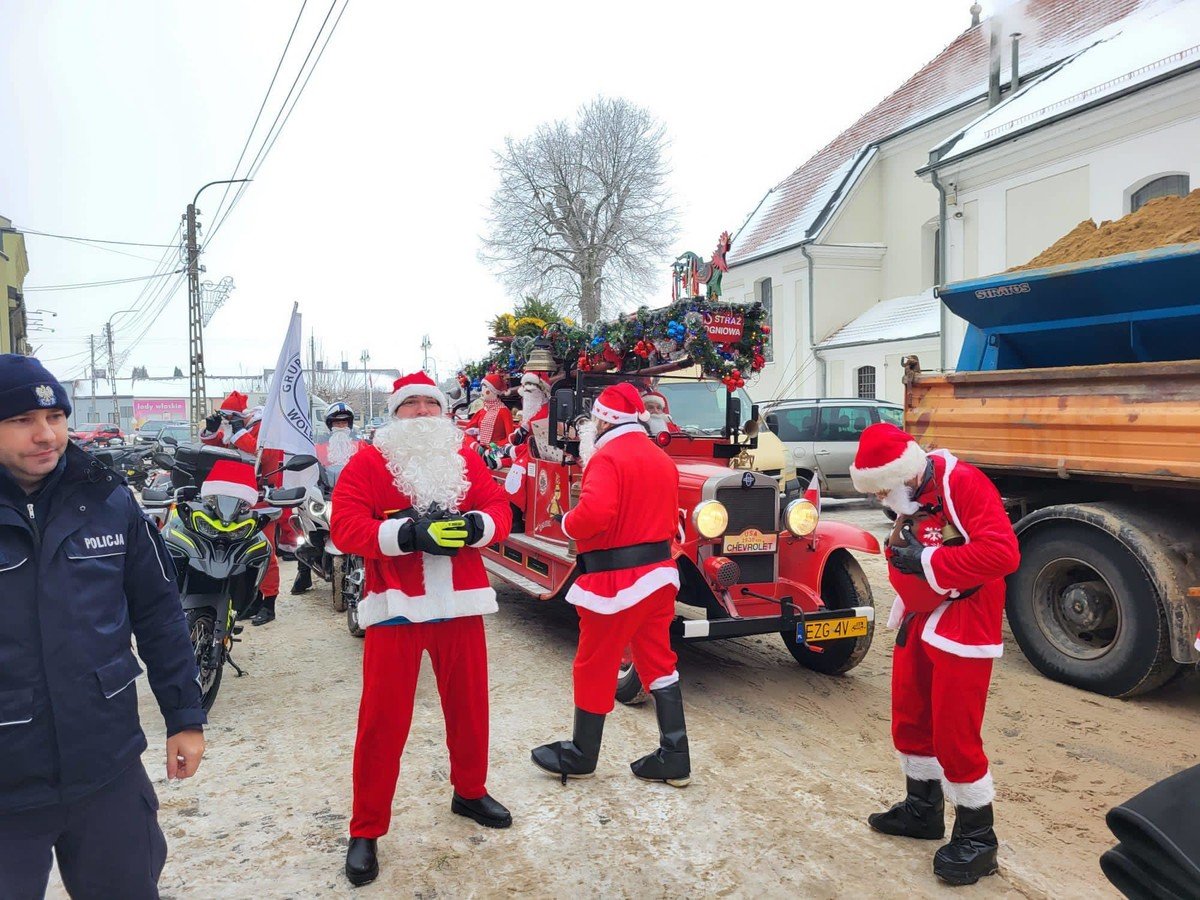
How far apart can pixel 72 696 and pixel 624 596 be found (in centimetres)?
242

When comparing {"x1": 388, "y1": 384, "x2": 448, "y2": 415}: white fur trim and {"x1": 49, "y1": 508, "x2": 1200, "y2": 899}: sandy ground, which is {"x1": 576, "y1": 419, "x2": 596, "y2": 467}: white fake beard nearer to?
{"x1": 388, "y1": 384, "x2": 448, "y2": 415}: white fur trim

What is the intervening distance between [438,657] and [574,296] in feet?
111

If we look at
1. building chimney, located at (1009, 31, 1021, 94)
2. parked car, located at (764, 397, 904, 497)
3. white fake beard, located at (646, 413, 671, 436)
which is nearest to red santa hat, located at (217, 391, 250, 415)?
white fake beard, located at (646, 413, 671, 436)

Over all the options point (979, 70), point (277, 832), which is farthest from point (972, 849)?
point (979, 70)

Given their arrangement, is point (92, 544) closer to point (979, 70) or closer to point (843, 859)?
point (843, 859)

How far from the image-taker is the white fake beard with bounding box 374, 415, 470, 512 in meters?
3.56

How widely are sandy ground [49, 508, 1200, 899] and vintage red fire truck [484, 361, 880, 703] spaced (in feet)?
1.43

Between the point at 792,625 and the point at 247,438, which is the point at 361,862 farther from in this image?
the point at 247,438

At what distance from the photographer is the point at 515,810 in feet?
12.6

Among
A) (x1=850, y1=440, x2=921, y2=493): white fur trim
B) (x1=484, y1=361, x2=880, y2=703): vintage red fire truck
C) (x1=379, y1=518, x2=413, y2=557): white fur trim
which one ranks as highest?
(x1=850, y1=440, x2=921, y2=493): white fur trim

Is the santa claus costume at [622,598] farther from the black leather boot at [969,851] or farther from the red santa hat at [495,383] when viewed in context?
the red santa hat at [495,383]

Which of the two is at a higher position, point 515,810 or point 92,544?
point 92,544

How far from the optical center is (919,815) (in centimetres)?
347

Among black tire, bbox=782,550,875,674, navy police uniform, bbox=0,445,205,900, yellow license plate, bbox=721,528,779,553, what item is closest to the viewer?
navy police uniform, bbox=0,445,205,900
